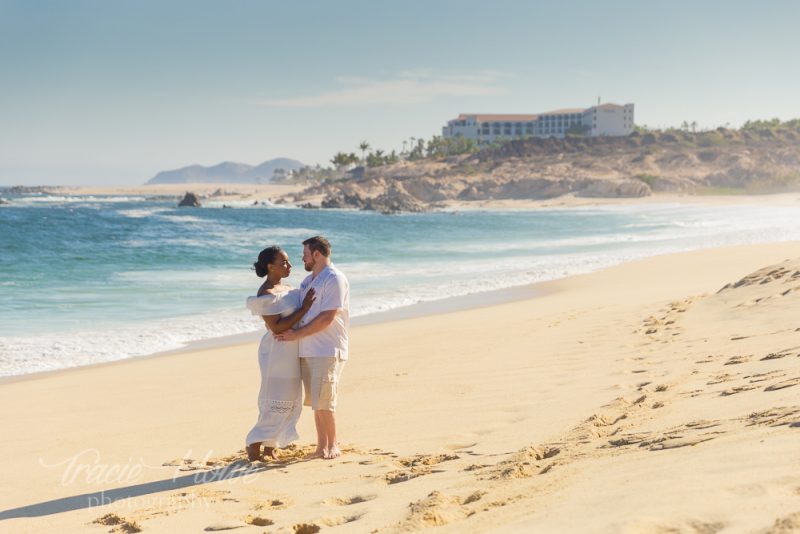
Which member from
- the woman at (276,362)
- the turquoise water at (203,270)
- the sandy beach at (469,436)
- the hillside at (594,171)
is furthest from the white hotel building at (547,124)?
the woman at (276,362)

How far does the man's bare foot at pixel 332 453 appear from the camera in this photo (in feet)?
18.3

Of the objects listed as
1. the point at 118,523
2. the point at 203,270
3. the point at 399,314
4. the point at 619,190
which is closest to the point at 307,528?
the point at 118,523

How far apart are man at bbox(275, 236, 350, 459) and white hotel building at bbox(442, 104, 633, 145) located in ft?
488

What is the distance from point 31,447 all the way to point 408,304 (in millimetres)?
9986

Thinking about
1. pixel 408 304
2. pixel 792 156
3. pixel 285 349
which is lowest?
pixel 408 304

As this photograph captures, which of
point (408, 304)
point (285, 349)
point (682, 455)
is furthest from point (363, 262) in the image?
point (682, 455)

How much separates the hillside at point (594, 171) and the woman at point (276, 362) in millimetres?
76180

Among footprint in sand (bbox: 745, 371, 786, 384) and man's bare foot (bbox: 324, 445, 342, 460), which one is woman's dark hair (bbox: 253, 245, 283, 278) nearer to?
man's bare foot (bbox: 324, 445, 342, 460)

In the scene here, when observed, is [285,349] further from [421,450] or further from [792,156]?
[792,156]

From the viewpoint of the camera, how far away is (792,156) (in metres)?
110

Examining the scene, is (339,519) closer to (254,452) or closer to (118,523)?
(118,523)

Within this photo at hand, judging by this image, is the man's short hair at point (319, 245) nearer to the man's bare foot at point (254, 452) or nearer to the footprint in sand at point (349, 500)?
the man's bare foot at point (254, 452)

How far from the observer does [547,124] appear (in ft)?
542

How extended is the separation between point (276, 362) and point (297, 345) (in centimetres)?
19
